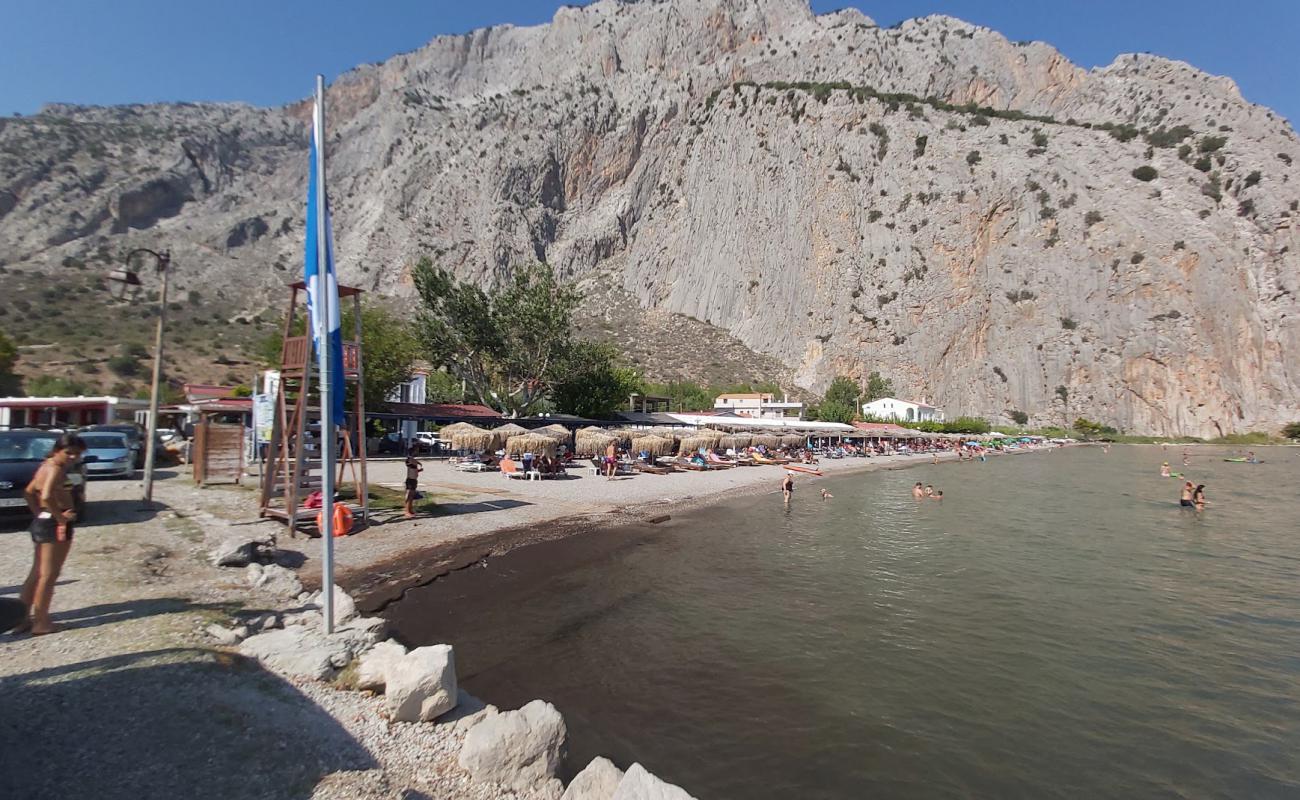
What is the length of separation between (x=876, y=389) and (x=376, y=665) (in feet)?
246

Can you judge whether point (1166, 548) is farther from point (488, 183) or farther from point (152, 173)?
point (152, 173)

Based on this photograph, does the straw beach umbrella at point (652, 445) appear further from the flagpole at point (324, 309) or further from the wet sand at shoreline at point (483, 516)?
Answer: the flagpole at point (324, 309)

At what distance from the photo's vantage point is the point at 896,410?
71.3 m

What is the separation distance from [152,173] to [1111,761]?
138364 millimetres

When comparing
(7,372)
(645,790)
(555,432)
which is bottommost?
(645,790)

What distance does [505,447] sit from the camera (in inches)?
1011

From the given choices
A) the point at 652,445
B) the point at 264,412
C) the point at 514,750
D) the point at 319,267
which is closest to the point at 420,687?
the point at 514,750

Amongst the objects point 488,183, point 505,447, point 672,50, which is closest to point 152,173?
point 488,183

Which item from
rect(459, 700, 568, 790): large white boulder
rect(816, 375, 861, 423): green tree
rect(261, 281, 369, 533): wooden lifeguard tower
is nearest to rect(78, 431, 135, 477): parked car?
rect(261, 281, 369, 533): wooden lifeguard tower

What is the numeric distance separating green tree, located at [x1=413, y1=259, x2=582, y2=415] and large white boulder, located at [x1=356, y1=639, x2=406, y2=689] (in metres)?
31.9

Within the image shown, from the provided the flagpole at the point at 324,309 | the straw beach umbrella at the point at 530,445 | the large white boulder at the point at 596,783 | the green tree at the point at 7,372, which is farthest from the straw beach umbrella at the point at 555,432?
the green tree at the point at 7,372

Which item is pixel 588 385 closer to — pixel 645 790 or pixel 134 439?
pixel 134 439

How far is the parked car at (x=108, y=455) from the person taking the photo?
15.5 meters

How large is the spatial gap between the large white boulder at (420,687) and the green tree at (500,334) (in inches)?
1273
